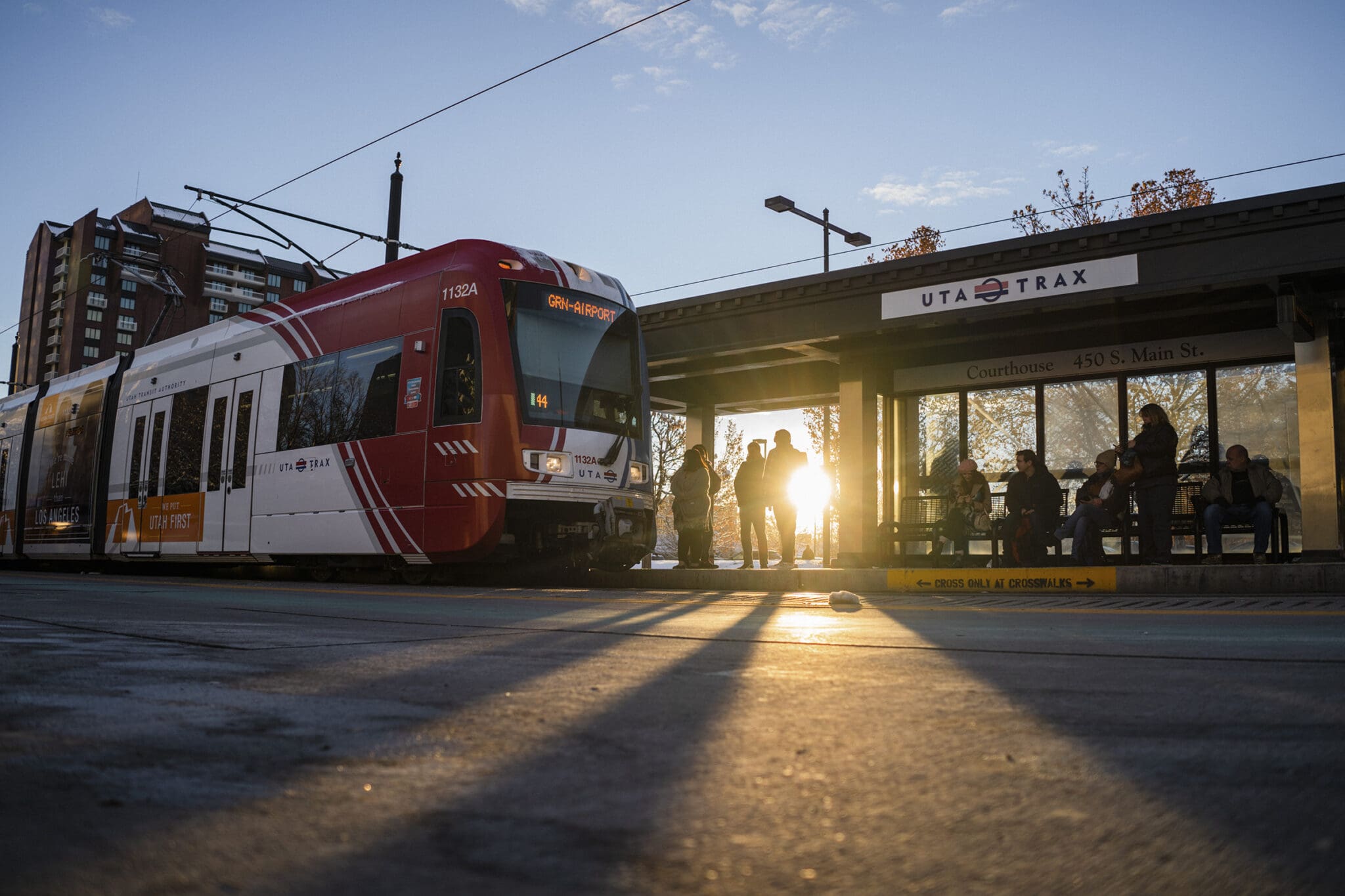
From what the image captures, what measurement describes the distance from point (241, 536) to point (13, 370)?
10084cm

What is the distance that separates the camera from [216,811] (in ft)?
5.81

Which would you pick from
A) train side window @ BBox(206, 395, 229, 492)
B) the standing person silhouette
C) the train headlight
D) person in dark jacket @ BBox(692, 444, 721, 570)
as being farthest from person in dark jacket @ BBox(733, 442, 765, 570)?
train side window @ BBox(206, 395, 229, 492)

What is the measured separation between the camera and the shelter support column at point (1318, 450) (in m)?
13.0

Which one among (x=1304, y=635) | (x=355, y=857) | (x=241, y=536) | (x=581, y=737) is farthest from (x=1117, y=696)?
(x=241, y=536)

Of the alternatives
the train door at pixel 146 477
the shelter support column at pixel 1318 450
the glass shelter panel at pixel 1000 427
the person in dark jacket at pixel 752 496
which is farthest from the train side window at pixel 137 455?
the shelter support column at pixel 1318 450

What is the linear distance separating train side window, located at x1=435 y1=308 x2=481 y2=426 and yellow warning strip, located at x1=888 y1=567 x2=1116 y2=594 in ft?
14.9

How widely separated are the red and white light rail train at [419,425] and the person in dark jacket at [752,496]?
1.93m

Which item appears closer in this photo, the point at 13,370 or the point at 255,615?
the point at 255,615

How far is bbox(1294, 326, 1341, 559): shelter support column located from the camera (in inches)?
513

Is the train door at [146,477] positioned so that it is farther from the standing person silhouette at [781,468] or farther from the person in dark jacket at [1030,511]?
the person in dark jacket at [1030,511]

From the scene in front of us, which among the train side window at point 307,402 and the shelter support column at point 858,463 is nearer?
the train side window at point 307,402

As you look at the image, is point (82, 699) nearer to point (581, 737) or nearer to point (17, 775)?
point (17, 775)

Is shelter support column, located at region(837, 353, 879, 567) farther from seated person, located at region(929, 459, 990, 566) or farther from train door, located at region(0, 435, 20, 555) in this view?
train door, located at region(0, 435, 20, 555)

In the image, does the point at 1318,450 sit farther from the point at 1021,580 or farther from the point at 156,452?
the point at 156,452
